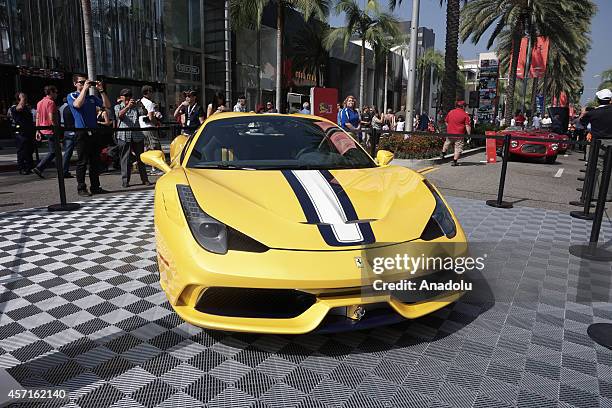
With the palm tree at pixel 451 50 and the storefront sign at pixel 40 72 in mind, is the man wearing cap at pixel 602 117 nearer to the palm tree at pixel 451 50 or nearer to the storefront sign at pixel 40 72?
the palm tree at pixel 451 50

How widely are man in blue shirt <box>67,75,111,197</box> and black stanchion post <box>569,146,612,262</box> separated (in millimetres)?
6448

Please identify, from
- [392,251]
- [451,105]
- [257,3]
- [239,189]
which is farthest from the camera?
[257,3]

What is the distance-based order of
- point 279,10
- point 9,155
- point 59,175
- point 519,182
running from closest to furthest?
point 59,175
point 519,182
point 9,155
point 279,10

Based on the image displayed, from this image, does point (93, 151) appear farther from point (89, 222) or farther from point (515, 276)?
point (515, 276)

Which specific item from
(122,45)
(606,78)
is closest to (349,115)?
(122,45)

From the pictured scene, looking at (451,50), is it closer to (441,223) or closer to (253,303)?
(441,223)

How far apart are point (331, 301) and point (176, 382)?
0.89 metres

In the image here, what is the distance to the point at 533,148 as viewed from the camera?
13.1 meters

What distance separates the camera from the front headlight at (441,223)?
254 cm

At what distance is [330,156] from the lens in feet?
11.7

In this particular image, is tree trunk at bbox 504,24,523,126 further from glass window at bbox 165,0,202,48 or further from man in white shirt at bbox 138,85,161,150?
man in white shirt at bbox 138,85,161,150

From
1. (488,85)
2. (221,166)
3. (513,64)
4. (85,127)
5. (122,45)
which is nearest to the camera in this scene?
(221,166)

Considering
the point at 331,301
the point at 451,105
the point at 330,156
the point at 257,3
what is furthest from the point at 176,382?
the point at 257,3

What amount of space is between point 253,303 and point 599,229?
3.77 metres
